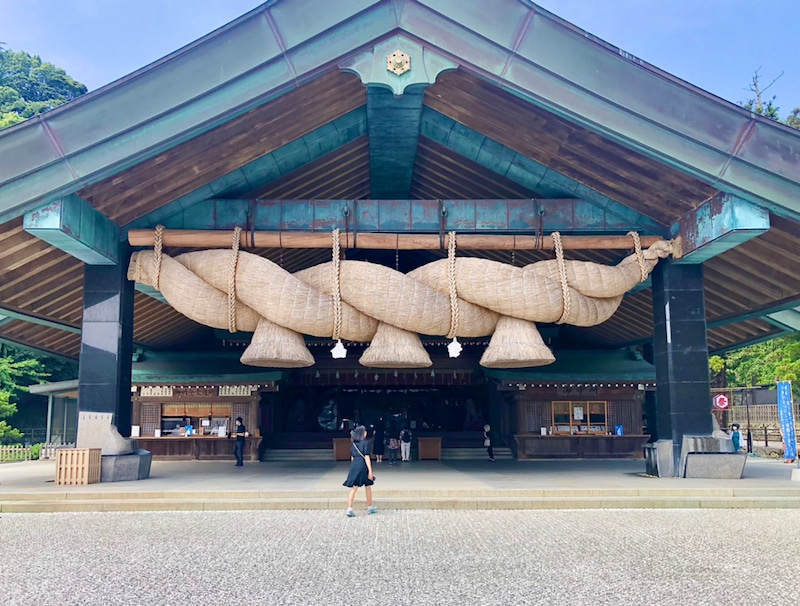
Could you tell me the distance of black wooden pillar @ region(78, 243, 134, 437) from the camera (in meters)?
10.8

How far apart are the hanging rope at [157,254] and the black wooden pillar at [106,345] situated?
0.62m

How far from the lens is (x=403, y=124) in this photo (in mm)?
11281

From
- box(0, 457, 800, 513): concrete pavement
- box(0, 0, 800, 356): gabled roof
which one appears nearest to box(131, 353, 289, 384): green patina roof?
box(0, 0, 800, 356): gabled roof

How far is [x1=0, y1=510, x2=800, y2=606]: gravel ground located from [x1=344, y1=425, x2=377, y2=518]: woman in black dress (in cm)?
34

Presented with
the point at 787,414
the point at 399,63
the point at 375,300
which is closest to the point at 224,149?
the point at 399,63

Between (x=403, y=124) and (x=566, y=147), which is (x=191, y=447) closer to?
(x=403, y=124)

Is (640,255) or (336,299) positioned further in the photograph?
(640,255)

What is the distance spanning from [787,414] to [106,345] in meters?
13.8

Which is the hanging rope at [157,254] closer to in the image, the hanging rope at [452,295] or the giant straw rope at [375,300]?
the giant straw rope at [375,300]

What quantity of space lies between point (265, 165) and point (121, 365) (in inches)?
153

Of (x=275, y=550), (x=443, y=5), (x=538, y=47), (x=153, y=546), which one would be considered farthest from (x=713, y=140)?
(x=153, y=546)

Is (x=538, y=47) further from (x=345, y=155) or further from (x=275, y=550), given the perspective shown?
(x=275, y=550)

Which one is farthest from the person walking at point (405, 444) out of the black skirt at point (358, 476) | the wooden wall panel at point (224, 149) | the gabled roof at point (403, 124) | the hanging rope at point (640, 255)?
the black skirt at point (358, 476)

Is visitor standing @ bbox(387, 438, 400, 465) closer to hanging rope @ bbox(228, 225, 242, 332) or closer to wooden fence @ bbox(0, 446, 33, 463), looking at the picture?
hanging rope @ bbox(228, 225, 242, 332)
